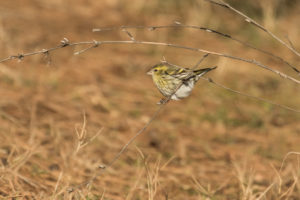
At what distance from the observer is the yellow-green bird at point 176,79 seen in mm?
2588

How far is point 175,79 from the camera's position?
9.77 feet

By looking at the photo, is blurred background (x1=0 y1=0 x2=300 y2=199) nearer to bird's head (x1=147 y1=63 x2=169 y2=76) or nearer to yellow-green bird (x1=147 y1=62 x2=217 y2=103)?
yellow-green bird (x1=147 y1=62 x2=217 y2=103)

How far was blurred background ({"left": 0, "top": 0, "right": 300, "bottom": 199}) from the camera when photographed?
3.81 meters

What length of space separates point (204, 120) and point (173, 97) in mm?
3194

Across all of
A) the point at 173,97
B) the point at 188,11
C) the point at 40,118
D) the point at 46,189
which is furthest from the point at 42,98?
the point at 188,11

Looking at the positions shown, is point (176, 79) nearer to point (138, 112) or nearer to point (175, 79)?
point (175, 79)

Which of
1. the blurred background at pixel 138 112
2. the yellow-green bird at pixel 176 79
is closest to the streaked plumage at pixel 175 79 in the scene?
the yellow-green bird at pixel 176 79

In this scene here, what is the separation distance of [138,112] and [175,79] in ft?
9.55

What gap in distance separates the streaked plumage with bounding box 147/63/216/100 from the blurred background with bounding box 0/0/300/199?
405 millimetres

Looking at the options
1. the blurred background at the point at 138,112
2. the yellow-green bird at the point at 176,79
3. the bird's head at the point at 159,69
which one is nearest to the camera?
the yellow-green bird at the point at 176,79

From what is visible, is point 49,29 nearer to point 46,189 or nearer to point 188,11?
point 188,11

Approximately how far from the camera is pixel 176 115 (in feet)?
19.4

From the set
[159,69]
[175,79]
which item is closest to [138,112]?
[159,69]

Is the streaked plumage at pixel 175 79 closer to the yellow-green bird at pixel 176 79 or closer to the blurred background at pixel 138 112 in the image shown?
the yellow-green bird at pixel 176 79
